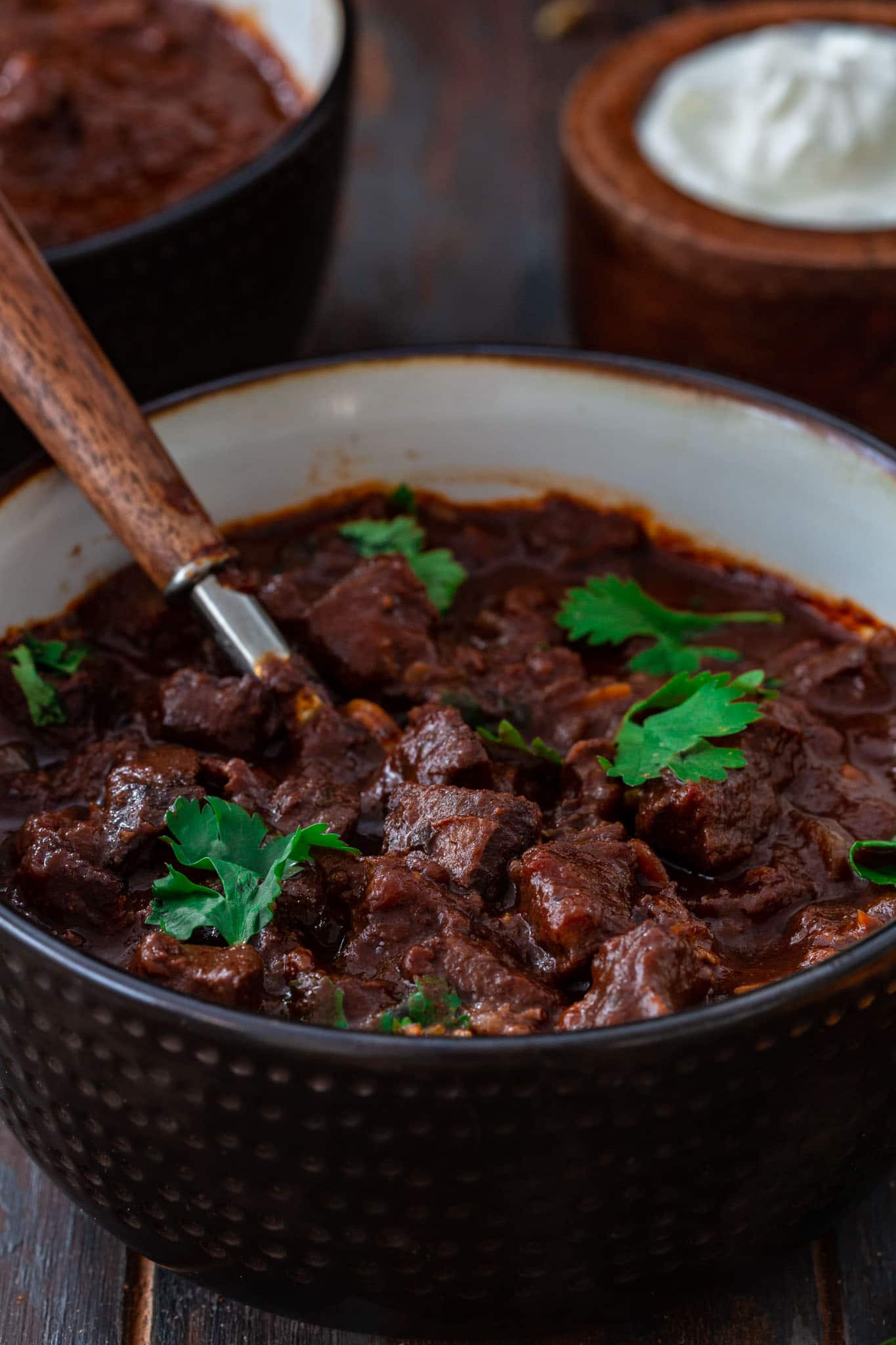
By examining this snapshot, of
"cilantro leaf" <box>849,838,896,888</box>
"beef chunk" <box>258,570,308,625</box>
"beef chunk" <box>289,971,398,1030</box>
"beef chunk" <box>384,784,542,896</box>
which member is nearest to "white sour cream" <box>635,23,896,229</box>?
"beef chunk" <box>258,570,308,625</box>

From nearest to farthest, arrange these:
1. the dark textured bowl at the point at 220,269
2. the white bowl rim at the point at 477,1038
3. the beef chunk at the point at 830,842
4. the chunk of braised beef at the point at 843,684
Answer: the white bowl rim at the point at 477,1038
the beef chunk at the point at 830,842
the chunk of braised beef at the point at 843,684
the dark textured bowl at the point at 220,269

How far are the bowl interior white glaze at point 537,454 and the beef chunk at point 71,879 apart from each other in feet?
2.52

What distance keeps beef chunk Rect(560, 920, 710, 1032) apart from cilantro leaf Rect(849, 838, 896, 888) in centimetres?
50

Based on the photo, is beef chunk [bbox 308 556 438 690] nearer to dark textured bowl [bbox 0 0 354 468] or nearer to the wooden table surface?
dark textured bowl [bbox 0 0 354 468]

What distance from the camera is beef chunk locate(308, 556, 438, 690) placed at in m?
3.29

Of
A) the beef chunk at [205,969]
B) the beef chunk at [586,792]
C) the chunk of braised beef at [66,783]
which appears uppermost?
the beef chunk at [205,969]

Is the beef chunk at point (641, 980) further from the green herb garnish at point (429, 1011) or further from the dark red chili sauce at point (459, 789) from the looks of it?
the green herb garnish at point (429, 1011)

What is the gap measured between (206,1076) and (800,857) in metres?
1.23

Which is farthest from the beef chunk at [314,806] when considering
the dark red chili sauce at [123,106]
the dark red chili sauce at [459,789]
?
the dark red chili sauce at [123,106]

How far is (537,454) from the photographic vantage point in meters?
3.86

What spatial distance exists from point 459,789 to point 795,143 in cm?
284

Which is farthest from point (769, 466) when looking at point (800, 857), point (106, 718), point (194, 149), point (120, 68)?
point (120, 68)

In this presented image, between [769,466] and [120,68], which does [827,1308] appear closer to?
[769,466]

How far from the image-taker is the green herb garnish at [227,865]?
104 inches
